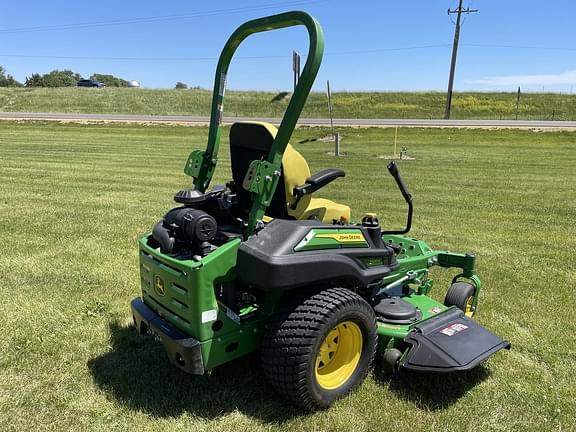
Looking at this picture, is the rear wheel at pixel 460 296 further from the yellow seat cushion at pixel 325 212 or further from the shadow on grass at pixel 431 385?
the yellow seat cushion at pixel 325 212

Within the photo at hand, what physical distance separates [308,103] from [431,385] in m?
40.5

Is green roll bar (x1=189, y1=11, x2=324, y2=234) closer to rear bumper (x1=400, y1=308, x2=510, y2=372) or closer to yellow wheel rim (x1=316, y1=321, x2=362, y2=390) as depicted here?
yellow wheel rim (x1=316, y1=321, x2=362, y2=390)

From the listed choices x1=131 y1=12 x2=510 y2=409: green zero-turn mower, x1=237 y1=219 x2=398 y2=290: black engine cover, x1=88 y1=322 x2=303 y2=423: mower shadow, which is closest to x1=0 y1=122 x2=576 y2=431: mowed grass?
x1=88 y1=322 x2=303 y2=423: mower shadow

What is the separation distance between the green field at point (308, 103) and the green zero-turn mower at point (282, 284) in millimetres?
35316

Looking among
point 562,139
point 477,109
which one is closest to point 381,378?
point 562,139

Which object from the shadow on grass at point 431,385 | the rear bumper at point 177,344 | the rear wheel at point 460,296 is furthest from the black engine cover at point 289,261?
the rear wheel at point 460,296

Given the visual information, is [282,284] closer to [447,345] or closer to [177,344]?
[177,344]

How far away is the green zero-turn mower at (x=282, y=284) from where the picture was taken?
270 cm

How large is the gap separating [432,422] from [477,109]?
138ft

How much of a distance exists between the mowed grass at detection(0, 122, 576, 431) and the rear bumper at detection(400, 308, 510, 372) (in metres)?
0.24

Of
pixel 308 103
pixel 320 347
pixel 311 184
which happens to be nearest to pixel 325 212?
pixel 311 184

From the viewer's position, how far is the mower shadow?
114 inches

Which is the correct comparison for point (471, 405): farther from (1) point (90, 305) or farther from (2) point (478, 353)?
(1) point (90, 305)

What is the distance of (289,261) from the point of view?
2627mm
